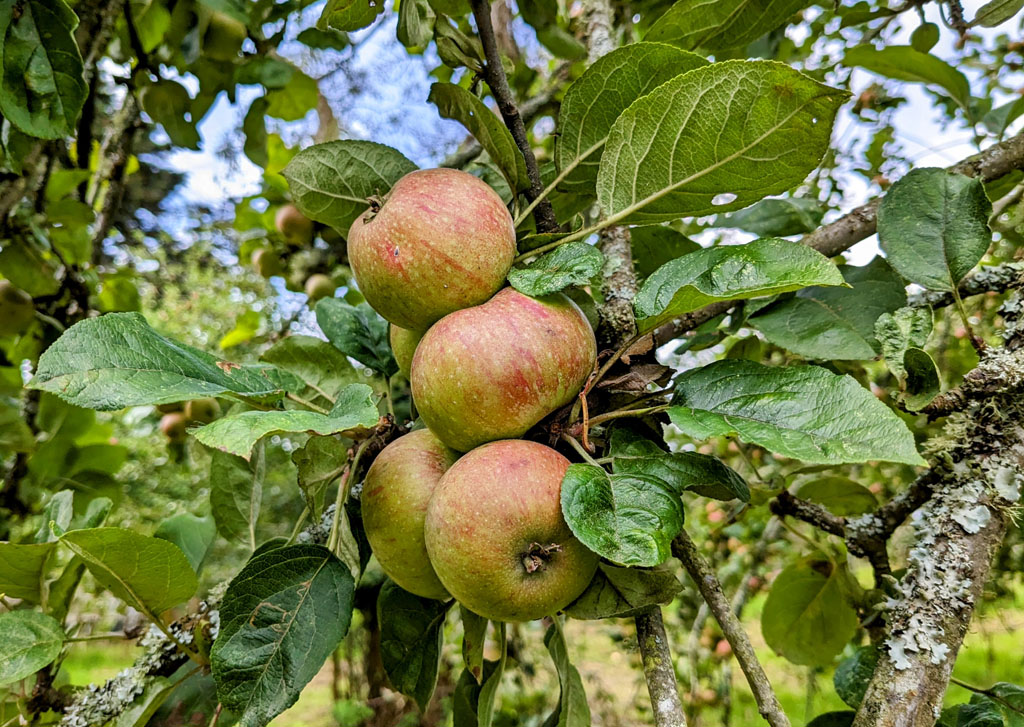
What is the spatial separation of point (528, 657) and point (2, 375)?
2964 millimetres

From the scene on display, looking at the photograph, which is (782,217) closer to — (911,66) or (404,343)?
(911,66)

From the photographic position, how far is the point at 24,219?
142 centimetres

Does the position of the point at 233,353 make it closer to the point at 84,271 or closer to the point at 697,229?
the point at 84,271

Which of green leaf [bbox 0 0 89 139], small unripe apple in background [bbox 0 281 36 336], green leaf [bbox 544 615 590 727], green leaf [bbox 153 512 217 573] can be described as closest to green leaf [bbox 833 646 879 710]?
green leaf [bbox 544 615 590 727]

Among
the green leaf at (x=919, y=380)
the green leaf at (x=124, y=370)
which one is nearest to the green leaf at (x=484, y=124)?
the green leaf at (x=124, y=370)

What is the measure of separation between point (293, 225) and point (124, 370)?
4.03 feet

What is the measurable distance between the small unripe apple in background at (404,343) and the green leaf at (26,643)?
1.94 ft

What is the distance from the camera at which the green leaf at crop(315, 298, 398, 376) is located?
3.16 ft

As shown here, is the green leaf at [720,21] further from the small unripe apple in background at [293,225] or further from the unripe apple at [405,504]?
the small unripe apple in background at [293,225]

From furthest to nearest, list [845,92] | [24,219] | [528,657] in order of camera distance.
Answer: [528,657]
[24,219]
[845,92]

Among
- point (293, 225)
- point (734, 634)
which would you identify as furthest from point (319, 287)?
point (734, 634)

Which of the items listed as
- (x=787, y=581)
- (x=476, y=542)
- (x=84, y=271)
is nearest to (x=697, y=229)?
(x=787, y=581)

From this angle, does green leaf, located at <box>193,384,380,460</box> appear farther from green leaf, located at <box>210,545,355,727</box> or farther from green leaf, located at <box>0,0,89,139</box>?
green leaf, located at <box>0,0,89,139</box>

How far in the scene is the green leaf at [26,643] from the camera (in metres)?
0.83
